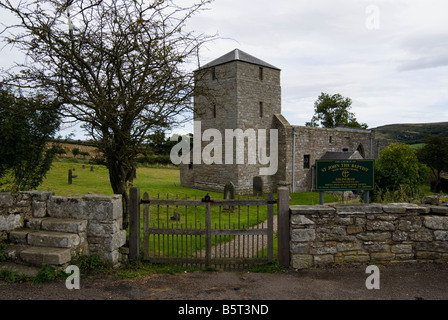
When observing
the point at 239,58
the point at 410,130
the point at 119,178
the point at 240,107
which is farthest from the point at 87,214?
the point at 410,130

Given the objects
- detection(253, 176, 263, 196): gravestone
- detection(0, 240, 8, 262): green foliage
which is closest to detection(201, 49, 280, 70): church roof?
detection(253, 176, 263, 196): gravestone

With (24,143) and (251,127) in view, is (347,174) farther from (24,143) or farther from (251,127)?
(251,127)

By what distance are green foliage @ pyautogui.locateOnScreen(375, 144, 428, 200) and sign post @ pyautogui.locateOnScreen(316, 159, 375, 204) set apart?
293 inches

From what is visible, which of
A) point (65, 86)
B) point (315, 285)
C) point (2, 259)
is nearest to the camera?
point (315, 285)

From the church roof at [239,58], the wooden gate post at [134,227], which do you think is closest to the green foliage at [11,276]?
the wooden gate post at [134,227]

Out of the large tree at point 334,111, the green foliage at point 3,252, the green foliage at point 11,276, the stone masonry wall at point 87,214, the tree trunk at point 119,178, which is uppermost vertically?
the large tree at point 334,111

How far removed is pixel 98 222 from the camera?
5754 millimetres

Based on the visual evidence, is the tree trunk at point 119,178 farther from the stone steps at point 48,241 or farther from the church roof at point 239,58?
the church roof at point 239,58

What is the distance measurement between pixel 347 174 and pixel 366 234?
1.26 meters

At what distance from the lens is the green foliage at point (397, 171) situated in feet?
47.6

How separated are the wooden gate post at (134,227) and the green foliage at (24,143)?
10.0 ft
